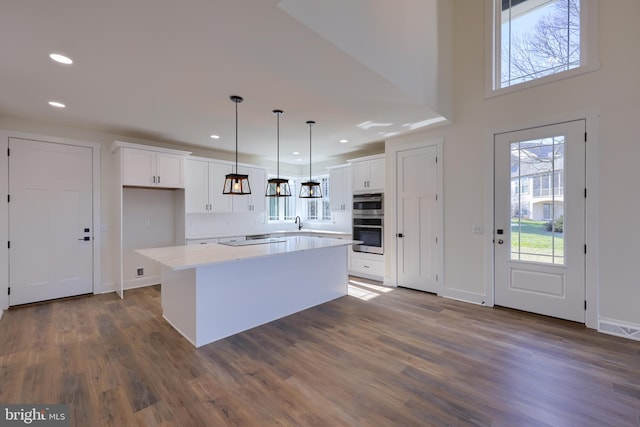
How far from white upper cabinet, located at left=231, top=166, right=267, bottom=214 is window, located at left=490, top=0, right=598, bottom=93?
15.0 ft

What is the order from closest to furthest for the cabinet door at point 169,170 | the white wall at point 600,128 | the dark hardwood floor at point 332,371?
the dark hardwood floor at point 332,371 → the white wall at point 600,128 → the cabinet door at point 169,170

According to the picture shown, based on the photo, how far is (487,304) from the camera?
12.9 ft

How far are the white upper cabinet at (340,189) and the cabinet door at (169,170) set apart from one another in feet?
9.97

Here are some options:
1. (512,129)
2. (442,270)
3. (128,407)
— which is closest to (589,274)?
(442,270)

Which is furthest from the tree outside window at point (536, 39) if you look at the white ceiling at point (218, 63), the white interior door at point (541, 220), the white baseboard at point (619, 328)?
the white baseboard at point (619, 328)

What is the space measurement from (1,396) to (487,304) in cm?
497

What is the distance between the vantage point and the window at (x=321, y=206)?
7000mm

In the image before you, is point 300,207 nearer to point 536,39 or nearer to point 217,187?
point 217,187

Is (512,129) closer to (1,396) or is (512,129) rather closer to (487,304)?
(487,304)

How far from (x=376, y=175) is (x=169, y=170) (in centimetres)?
367

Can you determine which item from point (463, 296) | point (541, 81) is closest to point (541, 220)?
point (463, 296)

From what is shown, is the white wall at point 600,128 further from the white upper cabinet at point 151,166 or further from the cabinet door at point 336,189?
the white upper cabinet at point 151,166

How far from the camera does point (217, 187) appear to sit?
5652 mm

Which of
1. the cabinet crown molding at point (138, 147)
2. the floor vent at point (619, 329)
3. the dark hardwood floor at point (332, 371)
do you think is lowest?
the dark hardwood floor at point (332, 371)
